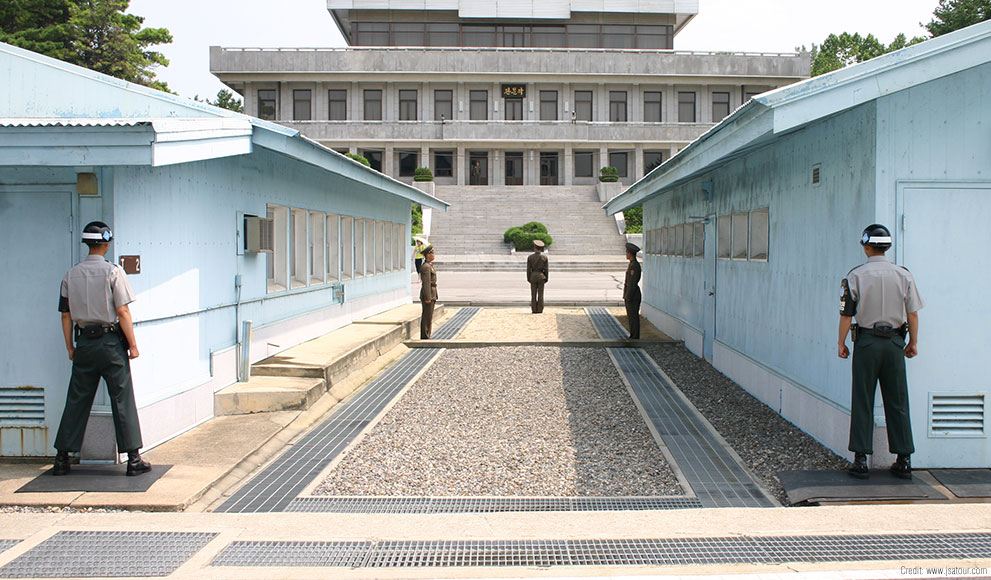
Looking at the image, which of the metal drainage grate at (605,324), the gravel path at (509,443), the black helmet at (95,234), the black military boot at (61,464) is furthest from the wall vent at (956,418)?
the metal drainage grate at (605,324)

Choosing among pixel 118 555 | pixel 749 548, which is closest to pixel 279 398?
pixel 118 555

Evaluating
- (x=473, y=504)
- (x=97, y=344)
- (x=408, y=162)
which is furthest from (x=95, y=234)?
(x=408, y=162)

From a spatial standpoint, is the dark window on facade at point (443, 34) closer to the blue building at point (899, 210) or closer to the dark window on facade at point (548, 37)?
the dark window on facade at point (548, 37)

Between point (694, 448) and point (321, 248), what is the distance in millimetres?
7462

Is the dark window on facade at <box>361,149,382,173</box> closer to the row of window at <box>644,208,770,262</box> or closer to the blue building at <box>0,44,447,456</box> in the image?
the row of window at <box>644,208,770,262</box>

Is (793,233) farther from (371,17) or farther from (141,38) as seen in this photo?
(371,17)

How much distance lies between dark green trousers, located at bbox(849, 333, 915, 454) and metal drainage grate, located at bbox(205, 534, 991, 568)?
46.2 inches

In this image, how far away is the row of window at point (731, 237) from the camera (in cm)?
962

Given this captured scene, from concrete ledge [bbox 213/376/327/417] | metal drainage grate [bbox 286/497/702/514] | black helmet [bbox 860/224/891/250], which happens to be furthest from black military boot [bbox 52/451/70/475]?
black helmet [bbox 860/224/891/250]

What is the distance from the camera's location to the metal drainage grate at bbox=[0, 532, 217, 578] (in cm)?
458

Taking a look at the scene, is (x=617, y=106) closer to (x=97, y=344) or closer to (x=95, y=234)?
(x=95, y=234)

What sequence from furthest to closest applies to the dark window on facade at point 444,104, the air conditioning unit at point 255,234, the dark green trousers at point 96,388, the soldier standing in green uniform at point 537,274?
the dark window on facade at point 444,104 < the soldier standing in green uniform at point 537,274 < the air conditioning unit at point 255,234 < the dark green trousers at point 96,388

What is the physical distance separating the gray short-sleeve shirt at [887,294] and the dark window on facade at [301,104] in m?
53.9

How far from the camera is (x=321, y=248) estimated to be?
512 inches
